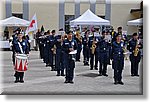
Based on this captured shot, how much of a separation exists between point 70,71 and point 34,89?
1236mm

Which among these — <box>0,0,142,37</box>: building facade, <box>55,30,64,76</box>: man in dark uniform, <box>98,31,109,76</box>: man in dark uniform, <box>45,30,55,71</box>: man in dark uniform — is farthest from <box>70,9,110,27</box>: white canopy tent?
<box>98,31,109,76</box>: man in dark uniform

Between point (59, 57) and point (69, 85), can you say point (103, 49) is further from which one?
point (69, 85)

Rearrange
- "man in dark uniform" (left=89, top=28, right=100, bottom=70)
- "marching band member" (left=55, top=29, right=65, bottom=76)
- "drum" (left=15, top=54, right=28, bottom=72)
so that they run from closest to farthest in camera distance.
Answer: "drum" (left=15, top=54, right=28, bottom=72) < "marching band member" (left=55, top=29, right=65, bottom=76) < "man in dark uniform" (left=89, top=28, right=100, bottom=70)

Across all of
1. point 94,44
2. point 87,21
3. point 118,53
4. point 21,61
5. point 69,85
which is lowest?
point 69,85

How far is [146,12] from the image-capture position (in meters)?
6.00

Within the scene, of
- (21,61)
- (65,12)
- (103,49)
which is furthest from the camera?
(65,12)

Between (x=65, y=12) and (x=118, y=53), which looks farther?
(x=65, y=12)

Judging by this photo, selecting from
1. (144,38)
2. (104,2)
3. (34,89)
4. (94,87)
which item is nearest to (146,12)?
(144,38)

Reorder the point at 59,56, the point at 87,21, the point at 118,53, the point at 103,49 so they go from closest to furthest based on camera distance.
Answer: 1. the point at 118,53
2. the point at 103,49
3. the point at 59,56
4. the point at 87,21

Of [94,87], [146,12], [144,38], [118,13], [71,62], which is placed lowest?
[94,87]

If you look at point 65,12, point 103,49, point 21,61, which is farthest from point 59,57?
point 65,12

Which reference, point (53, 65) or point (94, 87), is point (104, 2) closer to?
point (53, 65)

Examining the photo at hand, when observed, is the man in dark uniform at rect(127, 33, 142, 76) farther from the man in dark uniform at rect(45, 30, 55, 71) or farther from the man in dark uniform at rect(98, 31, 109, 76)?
the man in dark uniform at rect(45, 30, 55, 71)

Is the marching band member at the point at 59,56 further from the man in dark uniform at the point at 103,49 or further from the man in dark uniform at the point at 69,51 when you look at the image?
the man in dark uniform at the point at 69,51
